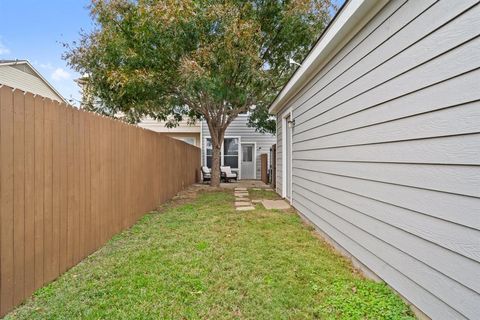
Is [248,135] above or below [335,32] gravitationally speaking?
below

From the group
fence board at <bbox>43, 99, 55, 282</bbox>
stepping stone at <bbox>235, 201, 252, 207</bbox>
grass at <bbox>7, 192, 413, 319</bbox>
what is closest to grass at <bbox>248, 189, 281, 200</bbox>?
stepping stone at <bbox>235, 201, 252, 207</bbox>

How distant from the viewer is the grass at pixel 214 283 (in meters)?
2.20

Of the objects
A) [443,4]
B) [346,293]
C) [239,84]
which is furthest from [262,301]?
[239,84]

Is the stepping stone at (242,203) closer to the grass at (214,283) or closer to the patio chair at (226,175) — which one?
the grass at (214,283)

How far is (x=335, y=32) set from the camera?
3.51 meters

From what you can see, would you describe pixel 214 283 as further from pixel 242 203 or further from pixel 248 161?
pixel 248 161

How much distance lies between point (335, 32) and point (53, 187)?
3.45m

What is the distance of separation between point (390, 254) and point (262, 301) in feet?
3.81

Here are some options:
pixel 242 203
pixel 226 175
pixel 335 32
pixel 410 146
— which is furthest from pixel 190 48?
pixel 410 146

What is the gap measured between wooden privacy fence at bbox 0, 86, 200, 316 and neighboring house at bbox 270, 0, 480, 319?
2.97 meters

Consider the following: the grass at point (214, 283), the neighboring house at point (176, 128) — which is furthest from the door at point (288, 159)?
the neighboring house at point (176, 128)

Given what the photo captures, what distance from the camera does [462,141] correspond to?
1.76m

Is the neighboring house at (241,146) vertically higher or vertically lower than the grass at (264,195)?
higher

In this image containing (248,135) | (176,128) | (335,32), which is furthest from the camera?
(176,128)
